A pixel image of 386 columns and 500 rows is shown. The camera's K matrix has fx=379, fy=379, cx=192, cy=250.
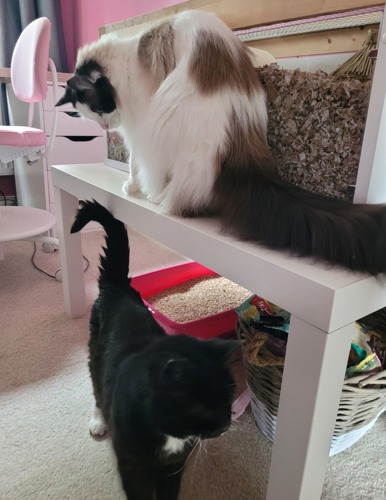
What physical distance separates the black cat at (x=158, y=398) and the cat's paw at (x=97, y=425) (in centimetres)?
12

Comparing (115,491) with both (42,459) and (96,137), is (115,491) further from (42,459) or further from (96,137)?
(96,137)

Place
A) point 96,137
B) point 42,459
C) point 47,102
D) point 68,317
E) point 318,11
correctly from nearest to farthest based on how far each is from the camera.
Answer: point 318,11
point 42,459
point 68,317
point 47,102
point 96,137

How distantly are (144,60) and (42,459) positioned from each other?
0.85 metres

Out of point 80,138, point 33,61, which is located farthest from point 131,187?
point 80,138

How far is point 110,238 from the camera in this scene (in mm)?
875

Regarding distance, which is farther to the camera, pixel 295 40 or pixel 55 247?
pixel 55 247

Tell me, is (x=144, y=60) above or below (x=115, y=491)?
above

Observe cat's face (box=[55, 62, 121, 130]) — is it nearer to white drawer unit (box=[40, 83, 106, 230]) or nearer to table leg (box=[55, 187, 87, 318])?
table leg (box=[55, 187, 87, 318])

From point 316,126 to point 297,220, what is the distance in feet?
0.78

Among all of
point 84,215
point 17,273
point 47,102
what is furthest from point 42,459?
point 47,102

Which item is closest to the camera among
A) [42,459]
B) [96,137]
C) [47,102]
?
[42,459]

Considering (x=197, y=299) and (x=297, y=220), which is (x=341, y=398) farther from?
(x=197, y=299)

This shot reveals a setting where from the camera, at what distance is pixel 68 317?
131cm

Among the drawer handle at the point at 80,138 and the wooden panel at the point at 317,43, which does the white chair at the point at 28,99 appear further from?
the wooden panel at the point at 317,43
